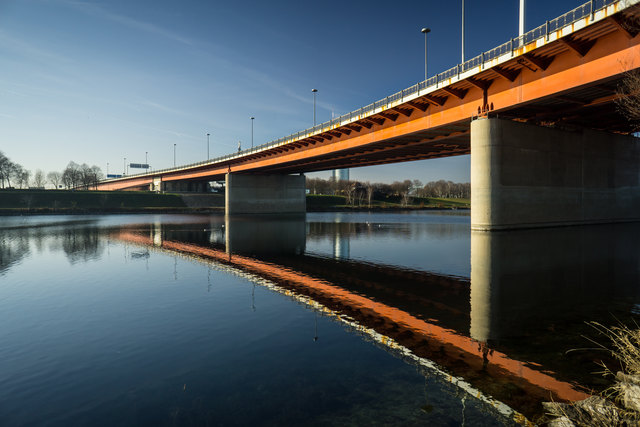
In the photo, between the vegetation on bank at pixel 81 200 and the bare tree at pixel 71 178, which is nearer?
the vegetation on bank at pixel 81 200

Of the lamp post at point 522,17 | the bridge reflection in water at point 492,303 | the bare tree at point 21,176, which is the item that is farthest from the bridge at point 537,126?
the bare tree at point 21,176

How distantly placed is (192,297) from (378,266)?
9.60m

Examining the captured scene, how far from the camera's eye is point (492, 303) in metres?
11.5

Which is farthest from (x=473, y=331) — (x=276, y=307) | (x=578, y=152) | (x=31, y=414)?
(x=578, y=152)

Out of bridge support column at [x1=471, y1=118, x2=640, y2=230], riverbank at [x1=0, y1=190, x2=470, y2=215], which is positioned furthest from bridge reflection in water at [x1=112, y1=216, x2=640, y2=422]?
riverbank at [x1=0, y1=190, x2=470, y2=215]

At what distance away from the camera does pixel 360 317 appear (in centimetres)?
1023

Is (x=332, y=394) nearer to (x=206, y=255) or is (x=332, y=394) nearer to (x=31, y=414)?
(x=31, y=414)

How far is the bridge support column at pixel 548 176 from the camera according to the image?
101 ft

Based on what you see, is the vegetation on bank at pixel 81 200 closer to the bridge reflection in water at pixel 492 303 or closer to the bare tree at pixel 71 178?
the bare tree at pixel 71 178

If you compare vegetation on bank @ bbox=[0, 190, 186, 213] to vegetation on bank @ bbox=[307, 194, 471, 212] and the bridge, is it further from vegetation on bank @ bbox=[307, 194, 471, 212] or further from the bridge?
the bridge

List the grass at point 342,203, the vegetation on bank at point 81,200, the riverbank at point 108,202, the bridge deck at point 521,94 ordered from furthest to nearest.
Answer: the grass at point 342,203
the vegetation on bank at point 81,200
the riverbank at point 108,202
the bridge deck at point 521,94

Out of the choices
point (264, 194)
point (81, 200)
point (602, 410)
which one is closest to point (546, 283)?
point (602, 410)

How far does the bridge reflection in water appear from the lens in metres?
6.80

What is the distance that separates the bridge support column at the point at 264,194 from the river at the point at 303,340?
62.0 metres
